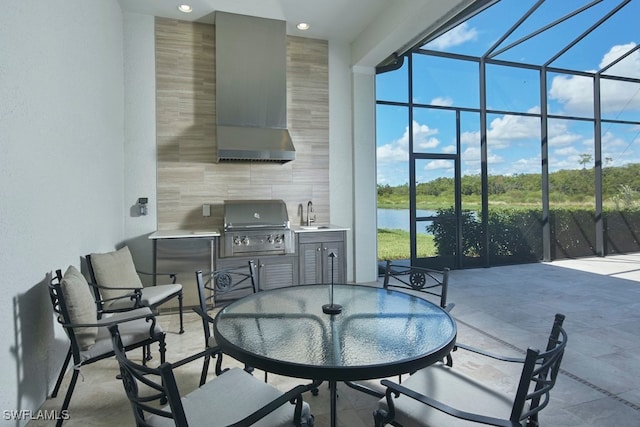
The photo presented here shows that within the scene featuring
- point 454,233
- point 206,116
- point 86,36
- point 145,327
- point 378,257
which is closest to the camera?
point 145,327

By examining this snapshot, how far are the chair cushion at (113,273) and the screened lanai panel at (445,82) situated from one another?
462cm

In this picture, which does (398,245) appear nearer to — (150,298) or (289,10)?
(289,10)

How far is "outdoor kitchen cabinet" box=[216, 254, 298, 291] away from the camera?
404 centimetres

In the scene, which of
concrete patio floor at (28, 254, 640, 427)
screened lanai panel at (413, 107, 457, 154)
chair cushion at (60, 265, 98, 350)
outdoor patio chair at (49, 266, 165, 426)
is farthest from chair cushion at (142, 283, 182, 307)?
screened lanai panel at (413, 107, 457, 154)

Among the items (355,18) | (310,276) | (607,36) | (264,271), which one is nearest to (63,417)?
(264,271)

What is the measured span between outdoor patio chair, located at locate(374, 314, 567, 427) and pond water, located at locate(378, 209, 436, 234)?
12.7 ft

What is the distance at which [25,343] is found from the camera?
1.93m

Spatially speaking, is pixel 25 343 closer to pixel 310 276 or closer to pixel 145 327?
pixel 145 327

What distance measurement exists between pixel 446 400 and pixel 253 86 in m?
3.98

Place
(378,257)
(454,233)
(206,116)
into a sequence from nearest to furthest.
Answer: (206,116), (378,257), (454,233)

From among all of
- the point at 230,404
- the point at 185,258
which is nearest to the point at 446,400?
the point at 230,404

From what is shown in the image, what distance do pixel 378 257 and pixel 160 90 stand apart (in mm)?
3740

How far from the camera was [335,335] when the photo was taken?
145 cm

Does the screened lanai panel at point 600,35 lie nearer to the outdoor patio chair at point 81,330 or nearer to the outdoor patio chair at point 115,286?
the outdoor patio chair at point 115,286
